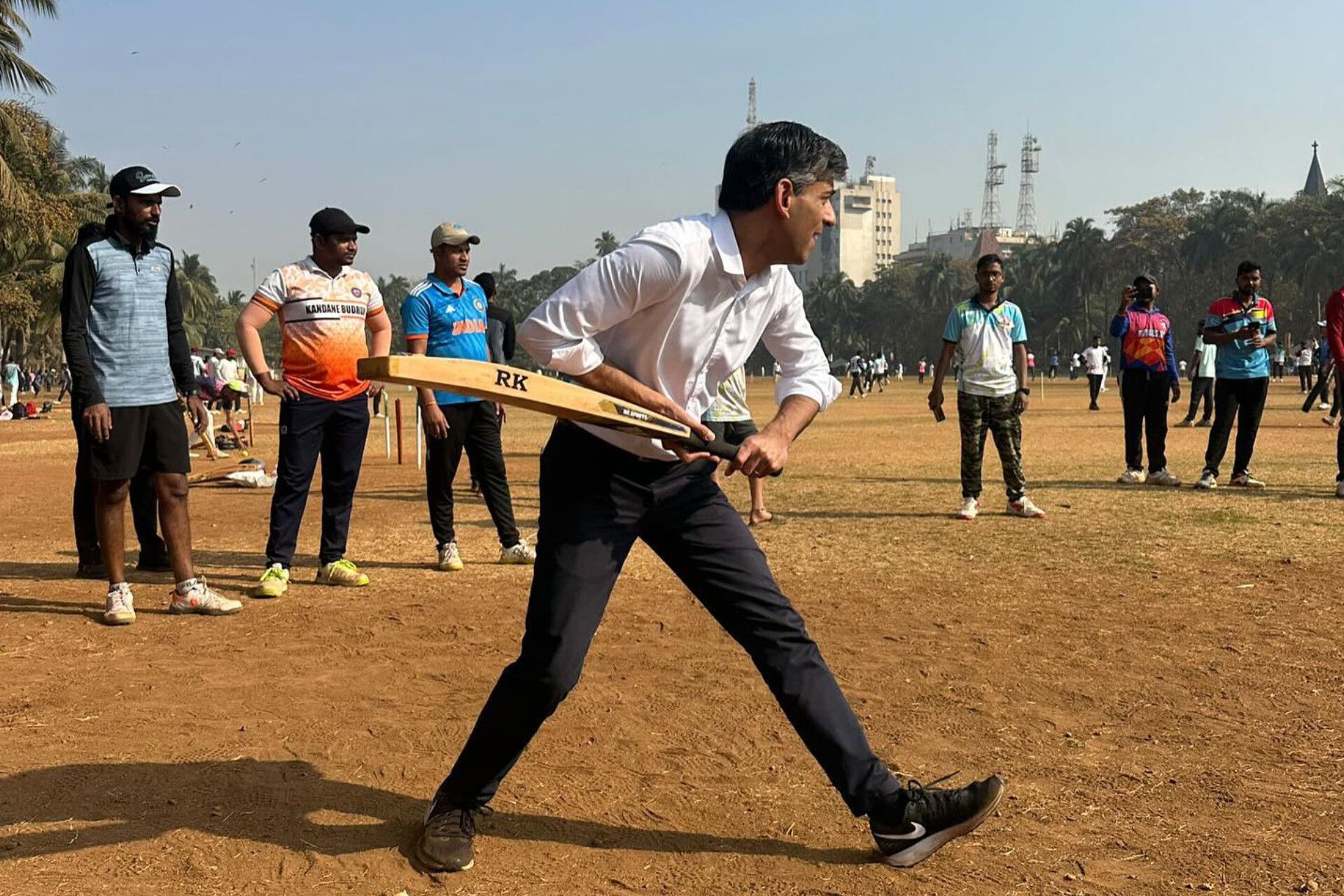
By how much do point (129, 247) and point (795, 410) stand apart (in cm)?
452

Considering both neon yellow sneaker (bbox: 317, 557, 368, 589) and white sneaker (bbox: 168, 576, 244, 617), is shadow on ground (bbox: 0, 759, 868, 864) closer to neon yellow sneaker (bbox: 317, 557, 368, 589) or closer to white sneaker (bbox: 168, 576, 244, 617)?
white sneaker (bbox: 168, 576, 244, 617)

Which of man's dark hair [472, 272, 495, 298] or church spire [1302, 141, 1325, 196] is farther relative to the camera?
church spire [1302, 141, 1325, 196]

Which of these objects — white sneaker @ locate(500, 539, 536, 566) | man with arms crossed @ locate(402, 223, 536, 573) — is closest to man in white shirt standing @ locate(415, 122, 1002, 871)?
man with arms crossed @ locate(402, 223, 536, 573)

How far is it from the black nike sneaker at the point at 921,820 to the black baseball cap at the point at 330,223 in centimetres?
516

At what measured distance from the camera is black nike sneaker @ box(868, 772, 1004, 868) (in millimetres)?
3377

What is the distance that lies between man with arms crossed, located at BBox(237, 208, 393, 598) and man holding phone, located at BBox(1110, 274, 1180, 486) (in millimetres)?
8275

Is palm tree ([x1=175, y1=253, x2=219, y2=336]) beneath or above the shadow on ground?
above

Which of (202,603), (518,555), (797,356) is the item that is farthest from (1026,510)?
(797,356)

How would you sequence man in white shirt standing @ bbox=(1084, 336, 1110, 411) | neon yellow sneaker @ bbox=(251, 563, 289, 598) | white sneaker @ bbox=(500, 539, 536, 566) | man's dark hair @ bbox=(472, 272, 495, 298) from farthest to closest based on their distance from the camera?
man in white shirt standing @ bbox=(1084, 336, 1110, 411) < man's dark hair @ bbox=(472, 272, 495, 298) < white sneaker @ bbox=(500, 539, 536, 566) < neon yellow sneaker @ bbox=(251, 563, 289, 598)

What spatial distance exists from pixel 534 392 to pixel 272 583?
Result: 4463 millimetres

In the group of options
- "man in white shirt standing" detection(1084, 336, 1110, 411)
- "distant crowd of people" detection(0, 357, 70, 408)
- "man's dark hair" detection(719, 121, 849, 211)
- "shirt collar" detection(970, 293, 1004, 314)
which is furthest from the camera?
"distant crowd of people" detection(0, 357, 70, 408)

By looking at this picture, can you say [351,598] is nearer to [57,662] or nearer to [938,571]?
[57,662]

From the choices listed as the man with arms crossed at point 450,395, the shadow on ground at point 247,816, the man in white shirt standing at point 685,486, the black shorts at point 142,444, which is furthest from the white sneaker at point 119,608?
the man in white shirt standing at point 685,486

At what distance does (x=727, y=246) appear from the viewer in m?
3.23
